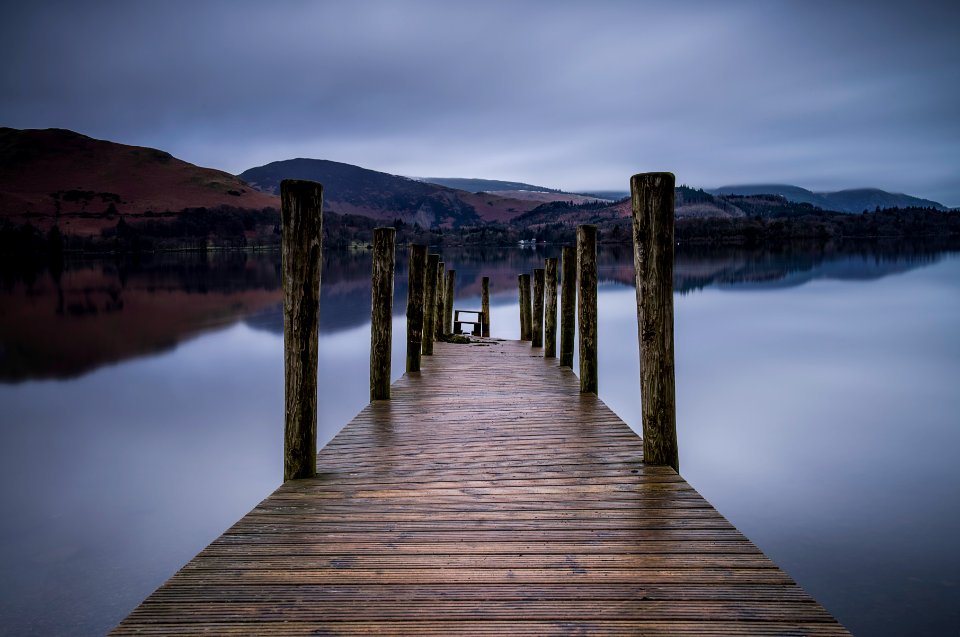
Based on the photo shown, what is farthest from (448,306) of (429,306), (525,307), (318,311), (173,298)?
(173,298)

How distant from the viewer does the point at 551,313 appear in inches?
492

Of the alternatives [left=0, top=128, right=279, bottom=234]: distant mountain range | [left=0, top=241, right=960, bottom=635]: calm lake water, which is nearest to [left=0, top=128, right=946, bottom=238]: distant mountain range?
[left=0, top=128, right=279, bottom=234]: distant mountain range

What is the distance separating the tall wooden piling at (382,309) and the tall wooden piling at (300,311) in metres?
2.77

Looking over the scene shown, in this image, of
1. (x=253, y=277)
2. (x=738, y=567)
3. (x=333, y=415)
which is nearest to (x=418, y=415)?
(x=738, y=567)

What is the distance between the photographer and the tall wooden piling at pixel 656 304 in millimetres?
4902

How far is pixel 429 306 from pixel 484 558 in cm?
1023

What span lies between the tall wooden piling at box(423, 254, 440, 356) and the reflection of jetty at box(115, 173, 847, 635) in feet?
19.2

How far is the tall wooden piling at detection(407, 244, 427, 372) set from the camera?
9875 millimetres

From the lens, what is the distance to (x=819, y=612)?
288 cm

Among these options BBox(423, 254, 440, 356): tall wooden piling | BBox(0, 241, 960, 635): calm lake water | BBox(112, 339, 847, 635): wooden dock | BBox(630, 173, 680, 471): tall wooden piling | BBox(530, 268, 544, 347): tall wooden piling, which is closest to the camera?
BBox(112, 339, 847, 635): wooden dock

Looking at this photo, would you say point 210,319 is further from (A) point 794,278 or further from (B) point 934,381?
(A) point 794,278

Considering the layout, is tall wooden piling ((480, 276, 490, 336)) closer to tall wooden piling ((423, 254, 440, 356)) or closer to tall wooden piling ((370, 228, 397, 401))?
tall wooden piling ((423, 254, 440, 356))

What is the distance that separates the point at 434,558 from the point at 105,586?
439cm

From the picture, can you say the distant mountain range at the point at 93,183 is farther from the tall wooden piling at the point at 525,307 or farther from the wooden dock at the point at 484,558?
the wooden dock at the point at 484,558
